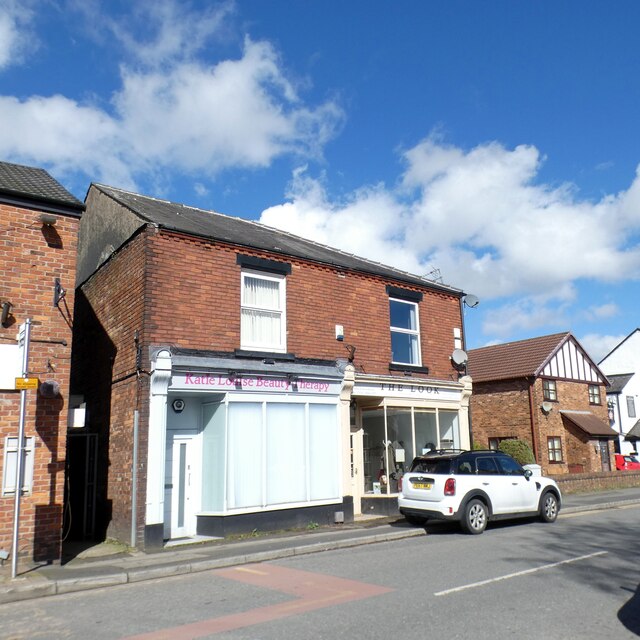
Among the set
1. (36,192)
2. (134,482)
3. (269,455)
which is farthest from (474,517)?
(36,192)

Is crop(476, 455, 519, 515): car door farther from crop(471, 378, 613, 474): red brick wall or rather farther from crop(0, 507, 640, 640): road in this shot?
crop(471, 378, 613, 474): red brick wall

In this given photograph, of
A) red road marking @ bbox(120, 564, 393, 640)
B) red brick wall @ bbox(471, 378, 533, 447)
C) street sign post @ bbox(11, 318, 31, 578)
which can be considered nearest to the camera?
red road marking @ bbox(120, 564, 393, 640)

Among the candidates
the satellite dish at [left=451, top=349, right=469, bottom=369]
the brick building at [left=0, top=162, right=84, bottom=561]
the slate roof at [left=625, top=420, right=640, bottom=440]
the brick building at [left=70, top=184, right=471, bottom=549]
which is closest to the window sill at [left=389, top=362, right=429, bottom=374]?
the brick building at [left=70, top=184, right=471, bottom=549]

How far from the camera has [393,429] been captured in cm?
1705

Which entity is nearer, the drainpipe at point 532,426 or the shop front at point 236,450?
the shop front at point 236,450

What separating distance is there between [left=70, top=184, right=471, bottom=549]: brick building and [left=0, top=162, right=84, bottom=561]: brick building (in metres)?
1.81

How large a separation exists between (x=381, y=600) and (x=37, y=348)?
710cm

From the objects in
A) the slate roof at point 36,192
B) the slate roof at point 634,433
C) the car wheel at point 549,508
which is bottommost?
the car wheel at point 549,508

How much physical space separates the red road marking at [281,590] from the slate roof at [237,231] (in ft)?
24.0

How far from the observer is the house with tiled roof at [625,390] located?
42.3m

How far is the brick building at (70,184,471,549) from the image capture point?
12695mm

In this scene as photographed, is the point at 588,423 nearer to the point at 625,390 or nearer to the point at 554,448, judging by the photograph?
the point at 554,448

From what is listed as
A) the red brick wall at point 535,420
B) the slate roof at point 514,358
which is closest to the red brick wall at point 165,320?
the slate roof at point 514,358

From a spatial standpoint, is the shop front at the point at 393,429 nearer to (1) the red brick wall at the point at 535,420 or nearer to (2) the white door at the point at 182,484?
(2) the white door at the point at 182,484
